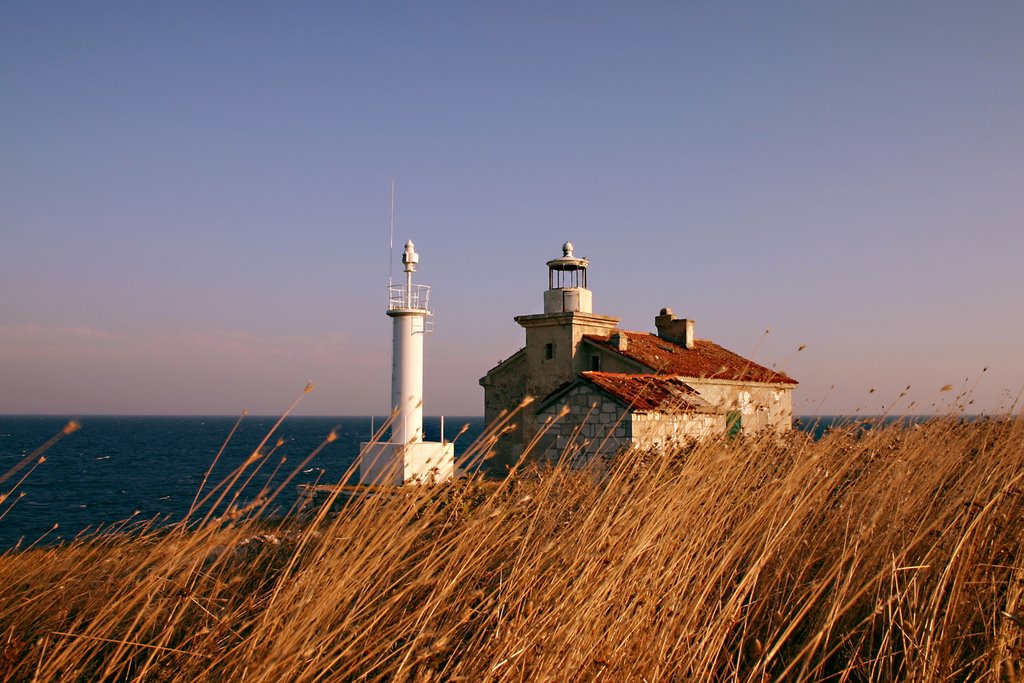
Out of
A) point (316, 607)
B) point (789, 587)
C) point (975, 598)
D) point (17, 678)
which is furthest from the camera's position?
point (789, 587)

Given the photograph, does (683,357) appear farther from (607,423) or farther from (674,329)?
(607,423)

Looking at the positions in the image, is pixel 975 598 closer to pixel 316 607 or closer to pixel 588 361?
pixel 316 607

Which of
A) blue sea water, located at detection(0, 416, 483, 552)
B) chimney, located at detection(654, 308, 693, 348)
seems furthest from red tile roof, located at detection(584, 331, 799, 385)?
blue sea water, located at detection(0, 416, 483, 552)

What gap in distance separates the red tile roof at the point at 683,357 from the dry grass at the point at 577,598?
15519mm

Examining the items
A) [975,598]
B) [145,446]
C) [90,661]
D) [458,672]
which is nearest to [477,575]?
[458,672]

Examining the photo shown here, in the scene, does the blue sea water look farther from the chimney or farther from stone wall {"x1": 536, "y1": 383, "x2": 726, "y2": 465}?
the chimney

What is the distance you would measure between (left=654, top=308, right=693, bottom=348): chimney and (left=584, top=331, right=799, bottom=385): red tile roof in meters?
0.26

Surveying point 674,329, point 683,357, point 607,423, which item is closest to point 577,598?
point 607,423

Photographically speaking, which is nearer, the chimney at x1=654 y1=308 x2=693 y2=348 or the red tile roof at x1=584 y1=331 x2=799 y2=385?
the red tile roof at x1=584 y1=331 x2=799 y2=385

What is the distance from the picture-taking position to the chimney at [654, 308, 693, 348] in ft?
80.3

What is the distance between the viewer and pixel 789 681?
2.62 metres

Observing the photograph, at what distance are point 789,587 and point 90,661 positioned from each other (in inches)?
109

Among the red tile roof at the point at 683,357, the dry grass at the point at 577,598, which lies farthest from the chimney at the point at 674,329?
the dry grass at the point at 577,598

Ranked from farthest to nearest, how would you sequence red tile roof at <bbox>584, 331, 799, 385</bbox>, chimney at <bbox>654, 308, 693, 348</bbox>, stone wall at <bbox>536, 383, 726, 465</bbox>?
chimney at <bbox>654, 308, 693, 348</bbox> < red tile roof at <bbox>584, 331, 799, 385</bbox> < stone wall at <bbox>536, 383, 726, 465</bbox>
